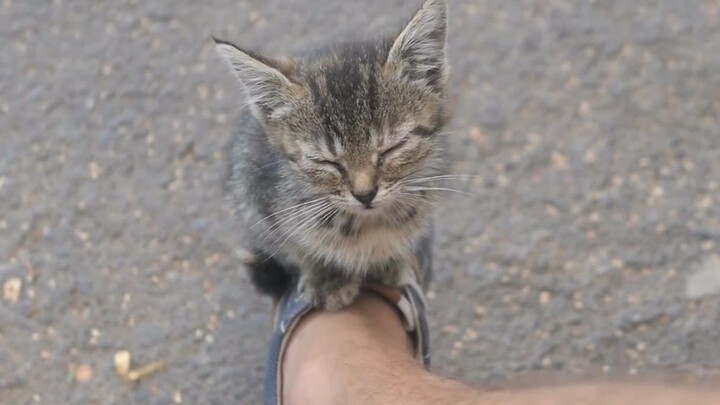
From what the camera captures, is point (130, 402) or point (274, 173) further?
point (130, 402)

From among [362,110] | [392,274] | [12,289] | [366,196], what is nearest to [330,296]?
[392,274]

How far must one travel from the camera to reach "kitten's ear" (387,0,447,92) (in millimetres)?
1867

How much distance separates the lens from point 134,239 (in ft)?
9.02

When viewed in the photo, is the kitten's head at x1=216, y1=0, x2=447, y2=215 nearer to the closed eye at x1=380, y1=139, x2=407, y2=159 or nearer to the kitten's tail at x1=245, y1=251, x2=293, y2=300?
the closed eye at x1=380, y1=139, x2=407, y2=159

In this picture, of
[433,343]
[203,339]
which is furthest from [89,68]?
[433,343]

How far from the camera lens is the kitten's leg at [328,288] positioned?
7.32 ft

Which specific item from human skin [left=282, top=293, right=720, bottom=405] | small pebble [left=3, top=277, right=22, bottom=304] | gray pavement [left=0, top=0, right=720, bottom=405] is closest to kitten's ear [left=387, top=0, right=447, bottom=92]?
human skin [left=282, top=293, right=720, bottom=405]

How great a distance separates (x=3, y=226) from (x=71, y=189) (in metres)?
0.25

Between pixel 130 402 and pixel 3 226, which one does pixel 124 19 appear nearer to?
pixel 3 226

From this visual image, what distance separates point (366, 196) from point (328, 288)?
0.43m

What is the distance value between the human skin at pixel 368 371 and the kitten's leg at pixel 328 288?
0.03m

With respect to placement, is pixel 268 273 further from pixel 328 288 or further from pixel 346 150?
pixel 346 150

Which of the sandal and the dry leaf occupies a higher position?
the sandal

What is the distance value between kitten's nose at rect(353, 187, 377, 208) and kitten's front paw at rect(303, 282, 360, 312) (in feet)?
1.33
